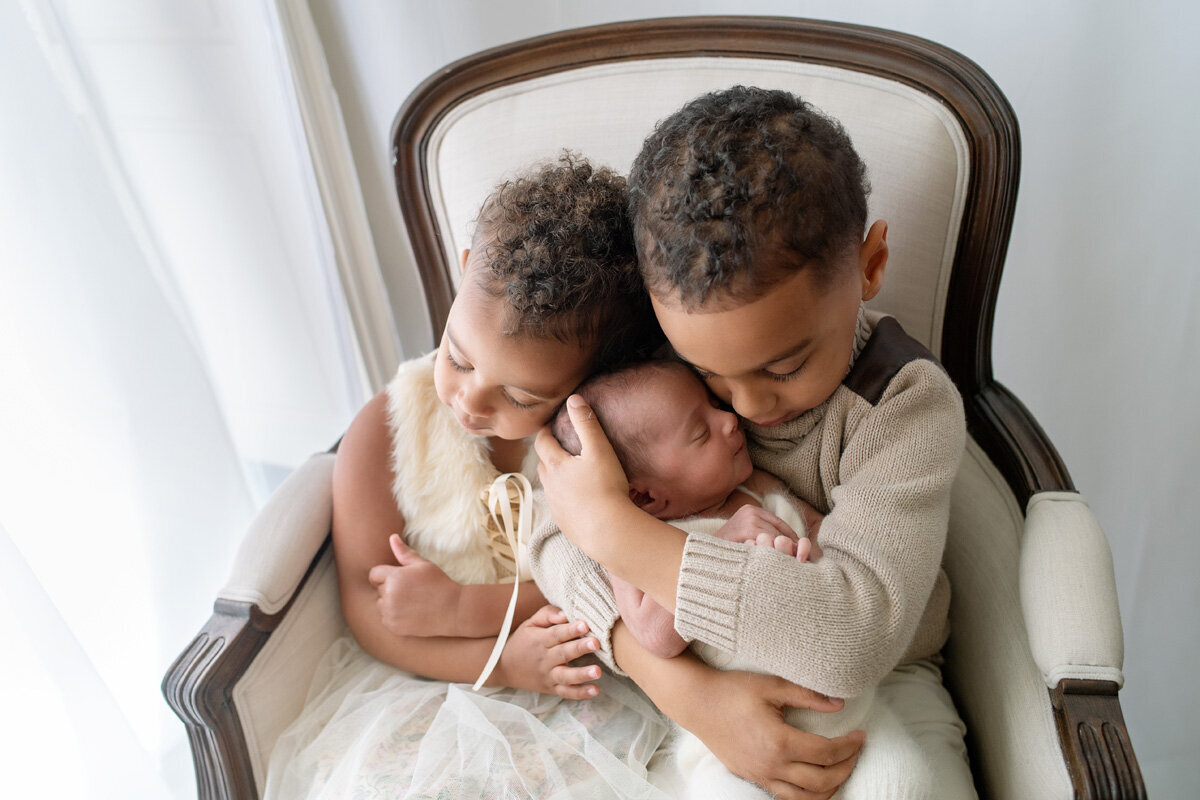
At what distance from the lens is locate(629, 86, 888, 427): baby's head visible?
2.49ft

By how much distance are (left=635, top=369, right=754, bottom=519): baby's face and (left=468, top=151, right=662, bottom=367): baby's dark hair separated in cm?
10

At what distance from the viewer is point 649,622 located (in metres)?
0.93

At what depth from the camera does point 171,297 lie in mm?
1296

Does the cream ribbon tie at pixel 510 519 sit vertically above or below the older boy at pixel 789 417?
below

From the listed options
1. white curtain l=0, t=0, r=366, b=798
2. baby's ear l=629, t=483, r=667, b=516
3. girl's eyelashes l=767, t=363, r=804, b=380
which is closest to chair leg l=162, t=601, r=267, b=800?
white curtain l=0, t=0, r=366, b=798

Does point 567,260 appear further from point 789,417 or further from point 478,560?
point 478,560

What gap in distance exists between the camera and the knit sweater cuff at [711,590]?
0.83m

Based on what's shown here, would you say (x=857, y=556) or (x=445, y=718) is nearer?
(x=857, y=556)

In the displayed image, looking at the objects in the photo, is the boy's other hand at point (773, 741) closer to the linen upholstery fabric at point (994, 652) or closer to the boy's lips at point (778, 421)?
the linen upholstery fabric at point (994, 652)

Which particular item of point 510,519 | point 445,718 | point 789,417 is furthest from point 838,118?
point 445,718

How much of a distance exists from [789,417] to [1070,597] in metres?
0.35

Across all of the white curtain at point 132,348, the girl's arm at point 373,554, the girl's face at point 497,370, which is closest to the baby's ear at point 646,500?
the girl's face at point 497,370

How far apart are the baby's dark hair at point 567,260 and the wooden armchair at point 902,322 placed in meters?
0.26

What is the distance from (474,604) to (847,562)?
56 centimetres
